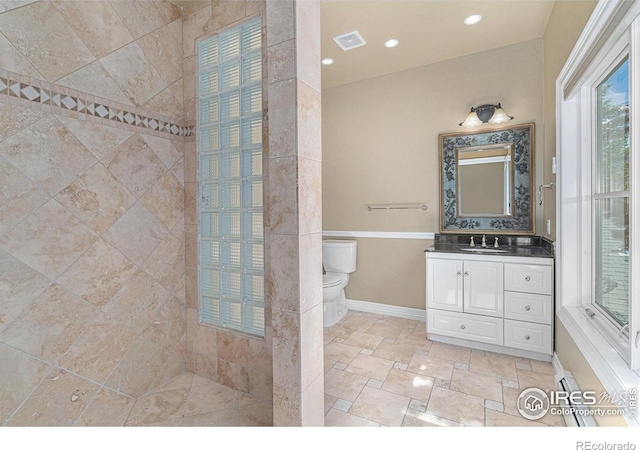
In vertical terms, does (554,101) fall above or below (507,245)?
above

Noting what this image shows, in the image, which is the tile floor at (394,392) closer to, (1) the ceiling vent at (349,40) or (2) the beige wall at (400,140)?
(2) the beige wall at (400,140)

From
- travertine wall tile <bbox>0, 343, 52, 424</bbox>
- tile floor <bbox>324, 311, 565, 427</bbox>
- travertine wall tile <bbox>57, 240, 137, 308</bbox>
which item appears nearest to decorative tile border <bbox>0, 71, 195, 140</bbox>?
Answer: travertine wall tile <bbox>57, 240, 137, 308</bbox>

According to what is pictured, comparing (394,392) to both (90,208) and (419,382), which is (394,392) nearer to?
(419,382)

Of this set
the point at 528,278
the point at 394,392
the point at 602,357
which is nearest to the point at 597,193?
the point at 528,278

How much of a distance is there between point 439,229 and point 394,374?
1.51 metres

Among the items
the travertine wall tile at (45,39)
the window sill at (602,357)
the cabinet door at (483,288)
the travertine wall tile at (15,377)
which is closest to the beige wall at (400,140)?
the cabinet door at (483,288)

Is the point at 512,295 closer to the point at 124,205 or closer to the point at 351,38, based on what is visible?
the point at 351,38

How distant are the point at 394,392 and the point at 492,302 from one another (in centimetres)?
112

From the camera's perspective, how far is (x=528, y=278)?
2229mm

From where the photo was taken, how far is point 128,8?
1780mm

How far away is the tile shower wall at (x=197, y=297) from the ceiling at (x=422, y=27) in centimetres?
73

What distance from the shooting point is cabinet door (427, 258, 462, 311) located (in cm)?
248

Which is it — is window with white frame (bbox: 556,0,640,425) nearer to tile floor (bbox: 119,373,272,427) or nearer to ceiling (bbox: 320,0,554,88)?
ceiling (bbox: 320,0,554,88)
